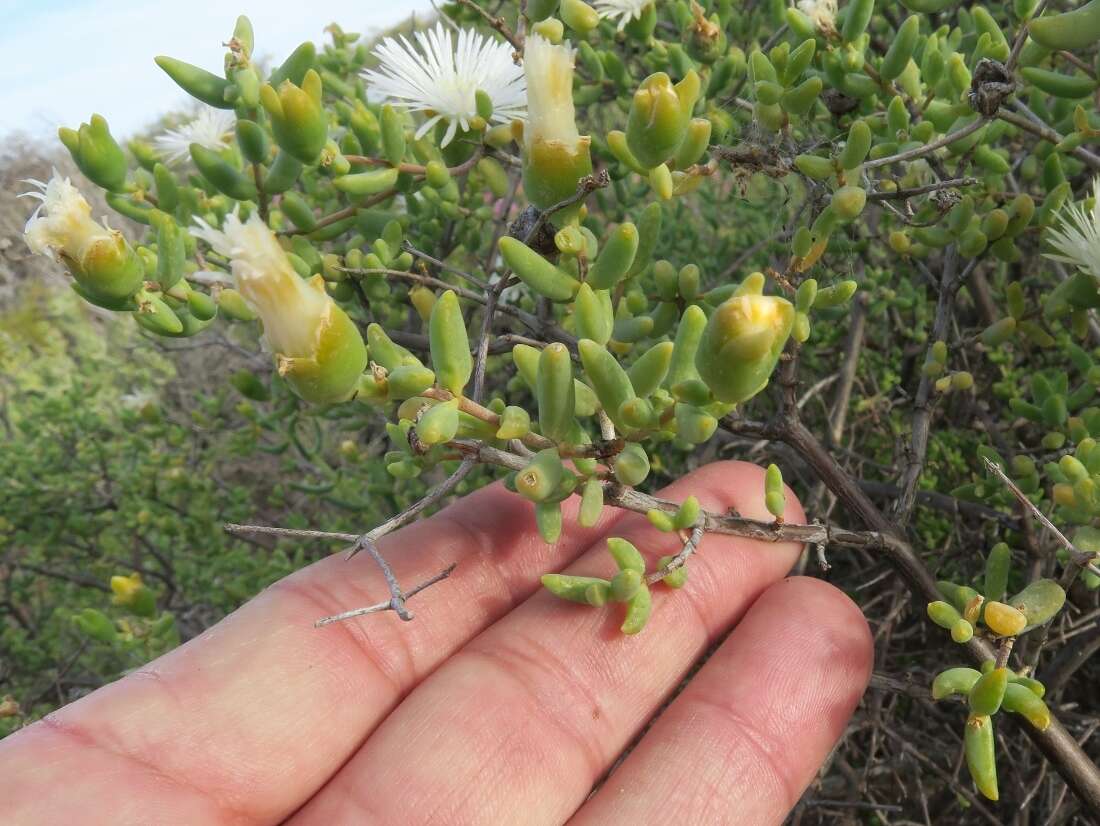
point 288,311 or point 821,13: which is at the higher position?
point 821,13

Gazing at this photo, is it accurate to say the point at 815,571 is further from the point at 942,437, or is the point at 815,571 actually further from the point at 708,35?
the point at 708,35

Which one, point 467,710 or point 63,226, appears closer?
point 63,226

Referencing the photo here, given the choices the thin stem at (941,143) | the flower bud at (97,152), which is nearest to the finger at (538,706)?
the thin stem at (941,143)

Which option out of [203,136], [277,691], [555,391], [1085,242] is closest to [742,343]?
[555,391]

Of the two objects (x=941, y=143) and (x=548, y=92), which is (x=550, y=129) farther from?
(x=941, y=143)

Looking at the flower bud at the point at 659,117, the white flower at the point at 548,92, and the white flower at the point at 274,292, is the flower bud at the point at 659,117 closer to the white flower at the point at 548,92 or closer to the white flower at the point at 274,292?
the white flower at the point at 548,92

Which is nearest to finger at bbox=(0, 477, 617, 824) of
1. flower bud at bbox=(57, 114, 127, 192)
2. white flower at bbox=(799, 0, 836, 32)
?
flower bud at bbox=(57, 114, 127, 192)

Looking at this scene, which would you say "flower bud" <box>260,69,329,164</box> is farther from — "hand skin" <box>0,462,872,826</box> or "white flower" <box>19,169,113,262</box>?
"hand skin" <box>0,462,872,826</box>

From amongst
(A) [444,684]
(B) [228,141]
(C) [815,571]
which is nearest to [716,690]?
(A) [444,684]
